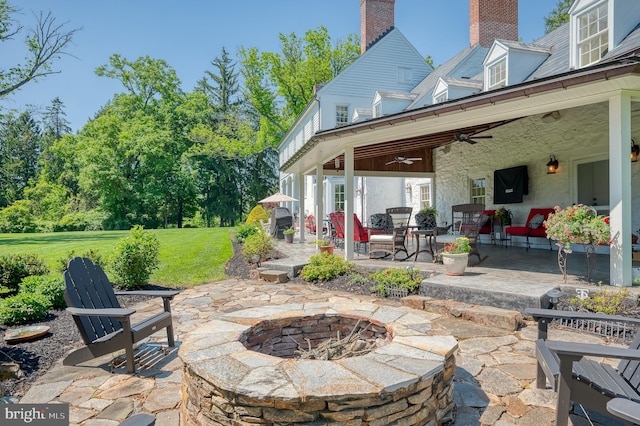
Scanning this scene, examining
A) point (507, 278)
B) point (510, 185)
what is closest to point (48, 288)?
point (507, 278)

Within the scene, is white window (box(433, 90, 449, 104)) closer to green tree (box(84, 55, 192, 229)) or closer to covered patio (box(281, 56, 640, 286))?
covered patio (box(281, 56, 640, 286))

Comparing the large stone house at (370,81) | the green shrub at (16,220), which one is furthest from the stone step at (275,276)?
the green shrub at (16,220)

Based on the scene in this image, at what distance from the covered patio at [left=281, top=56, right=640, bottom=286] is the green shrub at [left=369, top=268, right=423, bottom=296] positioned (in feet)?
5.08

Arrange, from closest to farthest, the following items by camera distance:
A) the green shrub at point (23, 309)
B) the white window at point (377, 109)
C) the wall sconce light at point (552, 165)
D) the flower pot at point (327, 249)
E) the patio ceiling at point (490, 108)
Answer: the patio ceiling at point (490, 108) → the green shrub at point (23, 309) → the flower pot at point (327, 249) → the wall sconce light at point (552, 165) → the white window at point (377, 109)

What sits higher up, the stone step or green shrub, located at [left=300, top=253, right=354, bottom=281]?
green shrub, located at [left=300, top=253, right=354, bottom=281]

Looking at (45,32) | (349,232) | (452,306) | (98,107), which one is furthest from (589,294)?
(98,107)

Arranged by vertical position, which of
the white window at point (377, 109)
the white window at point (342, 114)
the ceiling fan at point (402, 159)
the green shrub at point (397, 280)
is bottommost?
the green shrub at point (397, 280)

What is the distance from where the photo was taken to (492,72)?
9945 mm

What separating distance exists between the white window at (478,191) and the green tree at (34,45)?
55.1 feet

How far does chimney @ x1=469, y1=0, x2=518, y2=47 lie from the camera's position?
12062 mm

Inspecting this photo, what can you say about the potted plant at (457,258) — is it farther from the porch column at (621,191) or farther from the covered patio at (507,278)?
the porch column at (621,191)

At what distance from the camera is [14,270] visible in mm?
6070

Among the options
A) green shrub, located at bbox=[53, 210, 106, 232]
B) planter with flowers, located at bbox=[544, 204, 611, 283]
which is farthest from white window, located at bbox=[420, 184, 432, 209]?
green shrub, located at bbox=[53, 210, 106, 232]

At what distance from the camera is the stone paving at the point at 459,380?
2.38m
